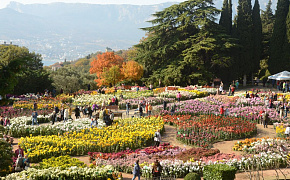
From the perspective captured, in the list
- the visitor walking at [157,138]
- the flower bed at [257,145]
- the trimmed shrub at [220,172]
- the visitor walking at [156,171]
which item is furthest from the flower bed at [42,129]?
the trimmed shrub at [220,172]

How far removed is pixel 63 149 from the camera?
47.2 ft

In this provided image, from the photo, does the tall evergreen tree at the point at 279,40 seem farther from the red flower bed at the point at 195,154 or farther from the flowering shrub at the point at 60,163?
the flowering shrub at the point at 60,163

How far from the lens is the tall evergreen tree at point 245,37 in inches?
1576

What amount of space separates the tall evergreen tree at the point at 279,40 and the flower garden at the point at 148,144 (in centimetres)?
1439

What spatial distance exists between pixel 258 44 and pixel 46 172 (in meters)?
36.5

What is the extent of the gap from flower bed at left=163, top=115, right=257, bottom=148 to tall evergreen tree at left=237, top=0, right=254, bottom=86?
71.0ft

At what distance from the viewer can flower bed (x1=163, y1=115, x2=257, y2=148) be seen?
16.5 metres

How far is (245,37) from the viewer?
40.2m

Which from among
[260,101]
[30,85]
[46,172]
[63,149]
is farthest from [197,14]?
[46,172]

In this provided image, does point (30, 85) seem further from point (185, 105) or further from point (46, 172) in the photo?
point (46, 172)

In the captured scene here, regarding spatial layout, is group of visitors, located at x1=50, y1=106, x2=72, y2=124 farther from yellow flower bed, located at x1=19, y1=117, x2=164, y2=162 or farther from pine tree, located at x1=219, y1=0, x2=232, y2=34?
pine tree, located at x1=219, y1=0, x2=232, y2=34

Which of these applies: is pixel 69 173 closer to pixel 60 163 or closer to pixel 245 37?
pixel 60 163

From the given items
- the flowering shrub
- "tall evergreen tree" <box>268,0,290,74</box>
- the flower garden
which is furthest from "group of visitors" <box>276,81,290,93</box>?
the flowering shrub

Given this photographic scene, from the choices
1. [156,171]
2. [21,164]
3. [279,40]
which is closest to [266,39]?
[279,40]
